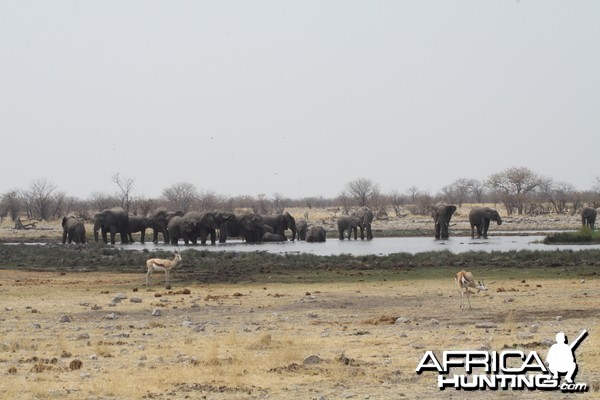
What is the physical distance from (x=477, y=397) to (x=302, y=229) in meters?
65.0

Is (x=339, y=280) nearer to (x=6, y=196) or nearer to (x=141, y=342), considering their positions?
(x=141, y=342)

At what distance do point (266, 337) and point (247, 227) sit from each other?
183 feet

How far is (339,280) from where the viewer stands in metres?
32.3

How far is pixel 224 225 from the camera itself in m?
73.1

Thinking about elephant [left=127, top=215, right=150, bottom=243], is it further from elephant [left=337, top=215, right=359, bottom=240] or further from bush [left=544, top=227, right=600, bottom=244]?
bush [left=544, top=227, right=600, bottom=244]

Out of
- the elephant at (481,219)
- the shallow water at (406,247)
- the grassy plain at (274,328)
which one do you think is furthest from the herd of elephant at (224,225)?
the grassy plain at (274,328)

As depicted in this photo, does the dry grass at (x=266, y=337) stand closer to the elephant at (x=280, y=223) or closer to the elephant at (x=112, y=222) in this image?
the elephant at (x=112, y=222)

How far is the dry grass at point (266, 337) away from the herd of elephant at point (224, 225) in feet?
133

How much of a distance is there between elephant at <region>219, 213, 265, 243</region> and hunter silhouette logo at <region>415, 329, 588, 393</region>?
57.3 meters

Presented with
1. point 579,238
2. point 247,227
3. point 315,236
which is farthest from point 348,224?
point 579,238

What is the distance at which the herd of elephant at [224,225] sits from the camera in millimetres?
69875

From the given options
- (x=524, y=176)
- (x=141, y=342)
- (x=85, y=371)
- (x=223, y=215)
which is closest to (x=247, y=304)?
(x=141, y=342)

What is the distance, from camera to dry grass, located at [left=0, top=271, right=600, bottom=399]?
13523 mm

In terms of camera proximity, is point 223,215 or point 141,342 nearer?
point 141,342
